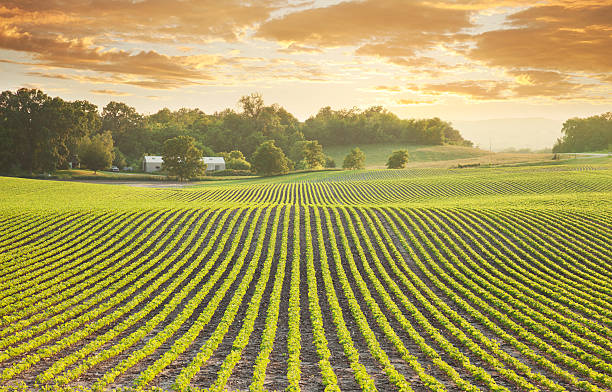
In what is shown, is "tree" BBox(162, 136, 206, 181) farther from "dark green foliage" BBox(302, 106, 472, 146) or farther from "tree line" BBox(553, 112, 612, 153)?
"tree line" BBox(553, 112, 612, 153)

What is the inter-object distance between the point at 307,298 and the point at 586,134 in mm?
161053

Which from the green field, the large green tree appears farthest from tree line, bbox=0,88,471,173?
the green field

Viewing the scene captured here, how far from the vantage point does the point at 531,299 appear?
18250 mm

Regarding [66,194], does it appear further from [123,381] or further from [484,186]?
[484,186]

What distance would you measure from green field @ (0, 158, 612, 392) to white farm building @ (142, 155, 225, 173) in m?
79.4

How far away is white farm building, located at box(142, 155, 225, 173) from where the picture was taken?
358ft

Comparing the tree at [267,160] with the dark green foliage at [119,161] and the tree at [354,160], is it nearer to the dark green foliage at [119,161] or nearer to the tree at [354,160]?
the tree at [354,160]

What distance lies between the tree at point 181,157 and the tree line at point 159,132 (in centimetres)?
1530

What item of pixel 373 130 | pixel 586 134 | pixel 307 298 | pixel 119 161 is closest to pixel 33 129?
pixel 119 161

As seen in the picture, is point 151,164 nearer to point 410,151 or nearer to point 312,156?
point 312,156

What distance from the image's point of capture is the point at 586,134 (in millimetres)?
147375

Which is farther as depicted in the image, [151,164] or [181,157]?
[151,164]

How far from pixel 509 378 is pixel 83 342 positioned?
1268 centimetres

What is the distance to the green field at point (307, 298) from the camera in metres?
12.2
